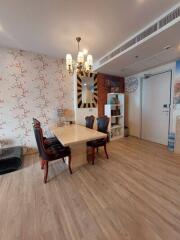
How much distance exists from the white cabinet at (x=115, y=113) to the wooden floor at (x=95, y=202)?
1.86 meters

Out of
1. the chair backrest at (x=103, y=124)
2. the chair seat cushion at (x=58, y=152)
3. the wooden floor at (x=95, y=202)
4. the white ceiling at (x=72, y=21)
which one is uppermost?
the white ceiling at (x=72, y=21)

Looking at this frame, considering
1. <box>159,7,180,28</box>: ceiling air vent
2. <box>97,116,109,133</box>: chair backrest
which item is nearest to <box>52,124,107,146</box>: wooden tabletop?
<box>97,116,109,133</box>: chair backrest

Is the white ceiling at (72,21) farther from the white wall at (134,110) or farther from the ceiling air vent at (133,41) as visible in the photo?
the white wall at (134,110)

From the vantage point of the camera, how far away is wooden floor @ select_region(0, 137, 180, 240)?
4.43 feet

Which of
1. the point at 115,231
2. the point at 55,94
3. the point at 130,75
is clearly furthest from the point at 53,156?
the point at 130,75

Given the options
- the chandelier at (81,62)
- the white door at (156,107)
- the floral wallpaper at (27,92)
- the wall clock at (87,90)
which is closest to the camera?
the chandelier at (81,62)

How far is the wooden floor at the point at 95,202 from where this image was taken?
4.43 feet

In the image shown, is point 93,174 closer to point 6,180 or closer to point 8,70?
point 6,180

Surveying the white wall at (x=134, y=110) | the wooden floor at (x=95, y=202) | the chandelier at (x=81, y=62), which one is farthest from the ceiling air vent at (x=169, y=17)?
the wooden floor at (x=95, y=202)

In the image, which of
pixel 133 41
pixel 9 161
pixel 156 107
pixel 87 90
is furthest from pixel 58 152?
pixel 156 107

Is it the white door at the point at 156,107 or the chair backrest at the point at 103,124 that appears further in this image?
the white door at the point at 156,107

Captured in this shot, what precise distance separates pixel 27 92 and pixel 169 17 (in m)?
3.19

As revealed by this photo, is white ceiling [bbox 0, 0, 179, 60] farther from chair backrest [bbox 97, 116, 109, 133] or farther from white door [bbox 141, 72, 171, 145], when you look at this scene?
white door [bbox 141, 72, 171, 145]

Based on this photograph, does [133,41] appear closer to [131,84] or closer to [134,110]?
[131,84]
